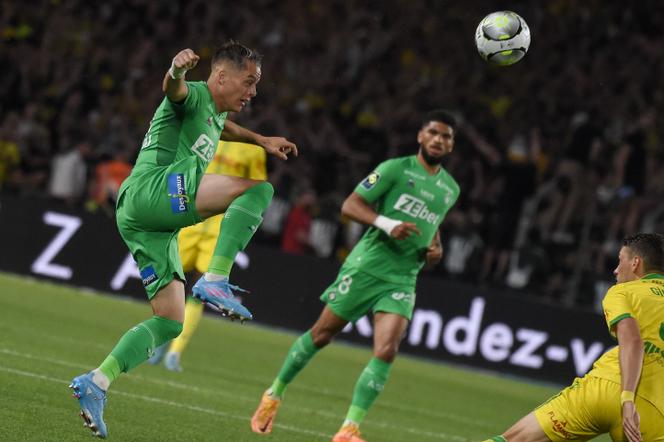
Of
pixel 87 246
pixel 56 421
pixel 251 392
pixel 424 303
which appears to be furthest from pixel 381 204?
pixel 87 246

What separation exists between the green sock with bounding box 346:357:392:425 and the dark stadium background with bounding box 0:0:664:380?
6886mm

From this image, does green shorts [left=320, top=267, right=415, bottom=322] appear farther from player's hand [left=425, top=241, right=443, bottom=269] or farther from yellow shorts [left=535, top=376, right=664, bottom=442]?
yellow shorts [left=535, top=376, right=664, bottom=442]

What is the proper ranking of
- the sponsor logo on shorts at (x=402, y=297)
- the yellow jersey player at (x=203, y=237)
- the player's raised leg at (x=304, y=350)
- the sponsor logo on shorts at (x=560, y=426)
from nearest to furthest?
the sponsor logo on shorts at (x=560, y=426) → the player's raised leg at (x=304, y=350) → the sponsor logo on shorts at (x=402, y=297) → the yellow jersey player at (x=203, y=237)

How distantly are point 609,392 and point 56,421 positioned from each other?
322cm

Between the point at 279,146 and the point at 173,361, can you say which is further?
the point at 173,361

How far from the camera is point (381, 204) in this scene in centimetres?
941

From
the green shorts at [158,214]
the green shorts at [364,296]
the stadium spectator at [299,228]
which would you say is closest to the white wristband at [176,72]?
the green shorts at [158,214]

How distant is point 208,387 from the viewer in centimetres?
1020

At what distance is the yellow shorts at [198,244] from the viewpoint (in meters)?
11.3

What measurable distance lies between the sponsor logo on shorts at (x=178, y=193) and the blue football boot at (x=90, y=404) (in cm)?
101

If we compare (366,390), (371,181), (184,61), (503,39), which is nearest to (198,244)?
(371,181)

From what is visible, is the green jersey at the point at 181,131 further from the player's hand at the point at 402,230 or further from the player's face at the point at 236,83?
the player's hand at the point at 402,230

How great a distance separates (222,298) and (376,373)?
8.43ft

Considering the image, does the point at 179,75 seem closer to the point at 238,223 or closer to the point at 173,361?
the point at 238,223
